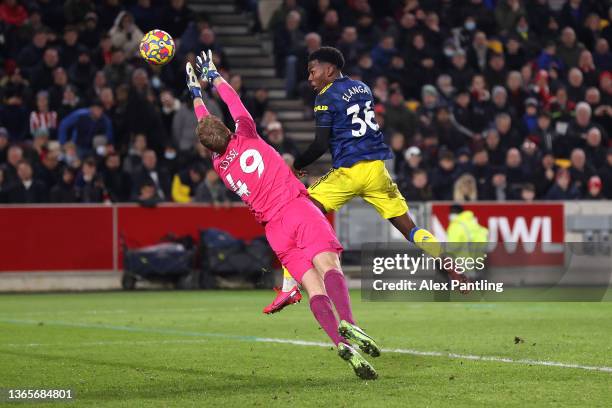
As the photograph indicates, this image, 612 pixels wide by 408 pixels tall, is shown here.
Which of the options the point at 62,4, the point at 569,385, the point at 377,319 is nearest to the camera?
the point at 569,385

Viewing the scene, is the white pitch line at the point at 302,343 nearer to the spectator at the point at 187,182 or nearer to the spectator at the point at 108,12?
the spectator at the point at 187,182

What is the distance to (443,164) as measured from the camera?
72.8ft

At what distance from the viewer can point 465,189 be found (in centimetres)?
2153

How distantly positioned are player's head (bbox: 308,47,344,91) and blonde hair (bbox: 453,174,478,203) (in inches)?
435

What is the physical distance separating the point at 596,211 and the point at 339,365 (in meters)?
13.3

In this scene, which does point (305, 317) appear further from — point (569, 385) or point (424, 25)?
point (424, 25)

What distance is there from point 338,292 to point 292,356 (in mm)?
1605

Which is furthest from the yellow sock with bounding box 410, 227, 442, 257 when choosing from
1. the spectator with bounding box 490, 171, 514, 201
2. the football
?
the spectator with bounding box 490, 171, 514, 201

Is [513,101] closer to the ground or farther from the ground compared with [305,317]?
farther from the ground

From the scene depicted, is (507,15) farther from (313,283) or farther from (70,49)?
(313,283)

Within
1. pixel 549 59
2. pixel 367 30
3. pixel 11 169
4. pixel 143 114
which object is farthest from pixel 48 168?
pixel 549 59

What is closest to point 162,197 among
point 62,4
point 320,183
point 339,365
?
point 62,4

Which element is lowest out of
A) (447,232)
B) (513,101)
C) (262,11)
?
(447,232)

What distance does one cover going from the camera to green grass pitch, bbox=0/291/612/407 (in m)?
7.94
